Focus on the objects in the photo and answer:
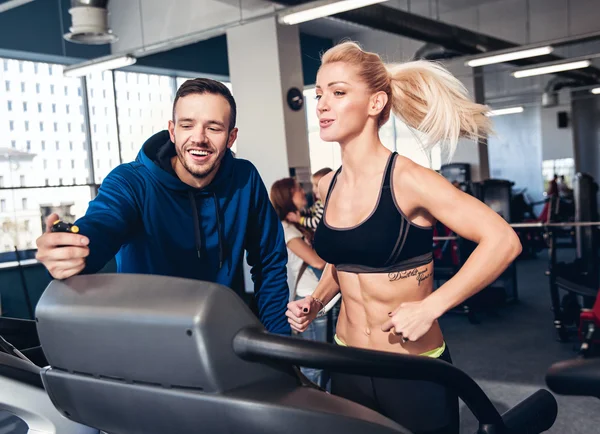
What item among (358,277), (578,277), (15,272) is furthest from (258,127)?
(358,277)

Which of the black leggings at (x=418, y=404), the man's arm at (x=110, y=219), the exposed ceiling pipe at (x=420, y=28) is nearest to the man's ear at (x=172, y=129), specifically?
the man's arm at (x=110, y=219)

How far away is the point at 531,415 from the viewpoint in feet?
3.65

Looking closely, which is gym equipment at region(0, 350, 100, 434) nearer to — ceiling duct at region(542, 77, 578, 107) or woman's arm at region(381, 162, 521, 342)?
woman's arm at region(381, 162, 521, 342)

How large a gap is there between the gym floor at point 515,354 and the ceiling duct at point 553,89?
7.82 metres

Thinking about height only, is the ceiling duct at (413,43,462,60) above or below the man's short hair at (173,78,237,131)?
above

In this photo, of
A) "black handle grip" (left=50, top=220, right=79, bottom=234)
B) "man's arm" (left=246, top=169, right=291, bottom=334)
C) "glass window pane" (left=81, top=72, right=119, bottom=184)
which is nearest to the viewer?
"black handle grip" (left=50, top=220, right=79, bottom=234)

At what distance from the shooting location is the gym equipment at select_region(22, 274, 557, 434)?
0.68 meters

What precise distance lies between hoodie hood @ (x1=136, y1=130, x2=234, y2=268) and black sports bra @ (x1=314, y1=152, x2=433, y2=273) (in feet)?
0.97

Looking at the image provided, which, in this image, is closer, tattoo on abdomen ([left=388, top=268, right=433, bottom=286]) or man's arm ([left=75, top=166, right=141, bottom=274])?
man's arm ([left=75, top=166, right=141, bottom=274])

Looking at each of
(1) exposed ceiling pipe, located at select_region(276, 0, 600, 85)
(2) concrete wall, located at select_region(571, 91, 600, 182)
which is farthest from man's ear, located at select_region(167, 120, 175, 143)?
(2) concrete wall, located at select_region(571, 91, 600, 182)

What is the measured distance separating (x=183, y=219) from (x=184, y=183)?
8 centimetres

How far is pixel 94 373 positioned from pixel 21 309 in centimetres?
559

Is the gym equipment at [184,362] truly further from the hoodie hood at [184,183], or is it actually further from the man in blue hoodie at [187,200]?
the hoodie hood at [184,183]

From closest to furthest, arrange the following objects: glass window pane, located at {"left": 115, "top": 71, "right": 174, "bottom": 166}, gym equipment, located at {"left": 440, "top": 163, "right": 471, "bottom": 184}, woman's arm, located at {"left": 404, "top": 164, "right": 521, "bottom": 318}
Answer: woman's arm, located at {"left": 404, "top": 164, "right": 521, "bottom": 318}, glass window pane, located at {"left": 115, "top": 71, "right": 174, "bottom": 166}, gym equipment, located at {"left": 440, "top": 163, "right": 471, "bottom": 184}
